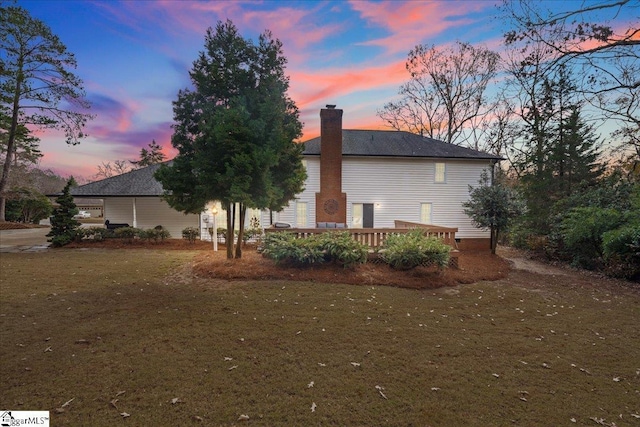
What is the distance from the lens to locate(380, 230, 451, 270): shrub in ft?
27.2

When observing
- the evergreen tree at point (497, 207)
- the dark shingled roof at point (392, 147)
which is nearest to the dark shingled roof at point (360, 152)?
the dark shingled roof at point (392, 147)

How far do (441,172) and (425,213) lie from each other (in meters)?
2.45

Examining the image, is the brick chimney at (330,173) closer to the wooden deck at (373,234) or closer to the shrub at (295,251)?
the wooden deck at (373,234)

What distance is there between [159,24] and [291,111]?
5972 millimetres

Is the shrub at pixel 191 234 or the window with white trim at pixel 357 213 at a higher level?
the window with white trim at pixel 357 213

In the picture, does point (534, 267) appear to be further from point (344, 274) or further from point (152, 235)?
point (152, 235)

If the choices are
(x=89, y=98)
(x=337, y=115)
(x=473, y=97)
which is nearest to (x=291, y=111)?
(x=337, y=115)

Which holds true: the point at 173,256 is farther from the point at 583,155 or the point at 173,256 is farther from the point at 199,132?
the point at 583,155

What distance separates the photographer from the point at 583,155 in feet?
Answer: 45.4

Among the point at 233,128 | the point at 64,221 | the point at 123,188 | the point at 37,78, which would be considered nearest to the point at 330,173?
the point at 233,128

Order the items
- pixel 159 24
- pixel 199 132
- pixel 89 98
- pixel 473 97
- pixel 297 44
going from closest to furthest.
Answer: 1. pixel 199 132
2. pixel 159 24
3. pixel 297 44
4. pixel 89 98
5. pixel 473 97

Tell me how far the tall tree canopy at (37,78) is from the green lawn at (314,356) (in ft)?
50.4

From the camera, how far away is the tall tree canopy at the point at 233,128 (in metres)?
8.04

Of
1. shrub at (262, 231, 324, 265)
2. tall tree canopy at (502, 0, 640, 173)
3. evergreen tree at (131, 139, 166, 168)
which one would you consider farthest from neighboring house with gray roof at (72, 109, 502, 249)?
evergreen tree at (131, 139, 166, 168)
